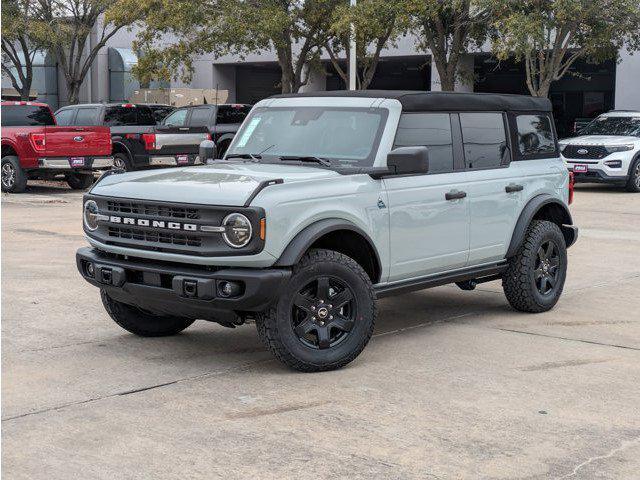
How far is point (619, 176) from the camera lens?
72.0 ft

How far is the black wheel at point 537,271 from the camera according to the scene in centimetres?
829

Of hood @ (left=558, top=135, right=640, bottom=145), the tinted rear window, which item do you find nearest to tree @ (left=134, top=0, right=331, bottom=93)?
the tinted rear window

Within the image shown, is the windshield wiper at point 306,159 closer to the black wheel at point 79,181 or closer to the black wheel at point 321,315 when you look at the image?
the black wheel at point 321,315

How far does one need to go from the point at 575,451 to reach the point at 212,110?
21.0 metres

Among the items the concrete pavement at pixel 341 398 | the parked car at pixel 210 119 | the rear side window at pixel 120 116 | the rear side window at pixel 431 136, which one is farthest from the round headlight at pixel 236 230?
the parked car at pixel 210 119

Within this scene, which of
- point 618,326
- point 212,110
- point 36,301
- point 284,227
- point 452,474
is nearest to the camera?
point 452,474

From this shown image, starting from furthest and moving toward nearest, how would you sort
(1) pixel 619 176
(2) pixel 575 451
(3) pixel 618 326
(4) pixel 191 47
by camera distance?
(4) pixel 191 47 → (1) pixel 619 176 → (3) pixel 618 326 → (2) pixel 575 451

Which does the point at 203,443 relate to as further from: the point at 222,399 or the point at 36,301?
the point at 36,301

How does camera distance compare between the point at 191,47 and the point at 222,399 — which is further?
the point at 191,47

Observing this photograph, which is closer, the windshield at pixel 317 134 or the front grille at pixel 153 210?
the front grille at pixel 153 210

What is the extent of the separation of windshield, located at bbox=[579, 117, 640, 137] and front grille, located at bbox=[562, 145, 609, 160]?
3.93ft

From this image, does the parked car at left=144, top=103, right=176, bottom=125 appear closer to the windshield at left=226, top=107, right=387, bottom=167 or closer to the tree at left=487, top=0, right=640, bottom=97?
the tree at left=487, top=0, right=640, bottom=97

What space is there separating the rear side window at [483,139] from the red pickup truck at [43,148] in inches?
540

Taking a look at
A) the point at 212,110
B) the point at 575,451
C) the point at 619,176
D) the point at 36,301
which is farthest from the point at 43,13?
the point at 575,451
